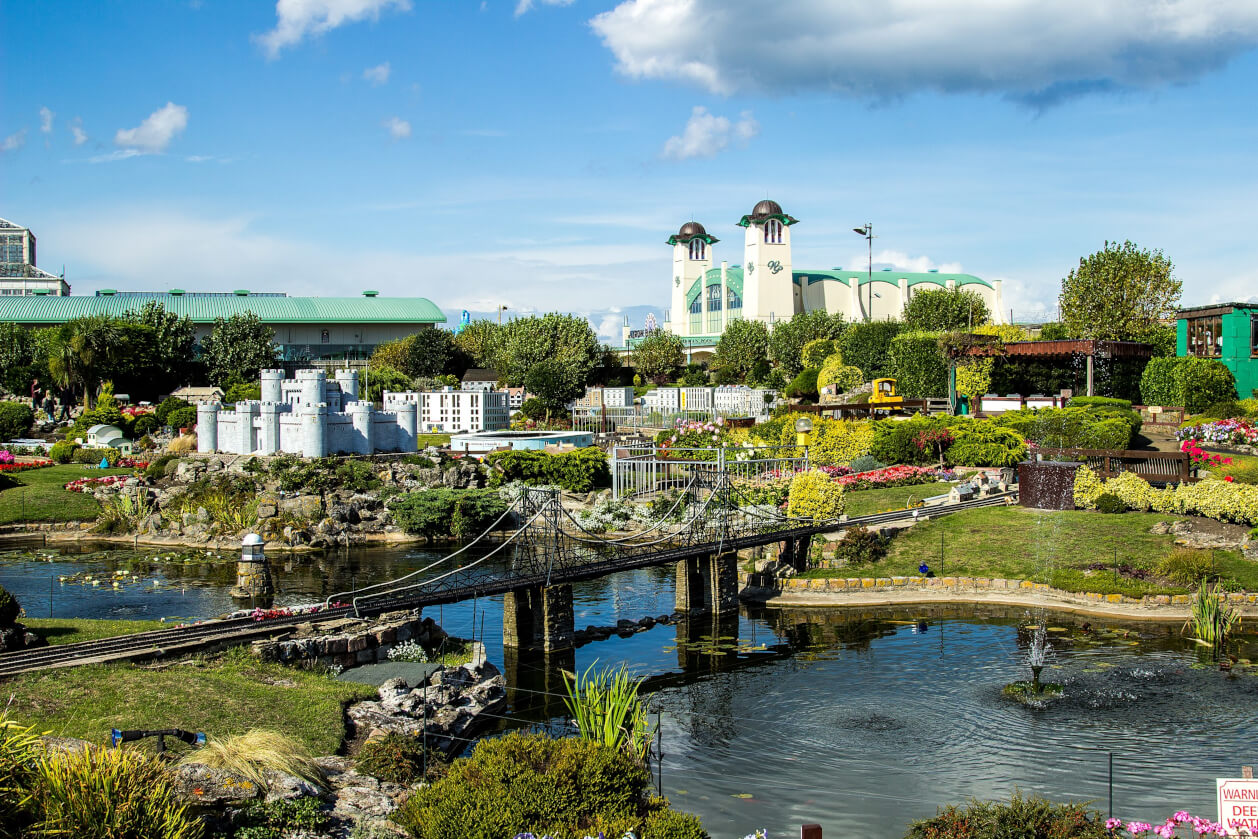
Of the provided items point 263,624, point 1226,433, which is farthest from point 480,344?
point 263,624

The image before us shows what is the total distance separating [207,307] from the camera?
4838 inches

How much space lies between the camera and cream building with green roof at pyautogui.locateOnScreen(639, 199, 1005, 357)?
5177 inches

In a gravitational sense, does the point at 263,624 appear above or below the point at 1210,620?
above

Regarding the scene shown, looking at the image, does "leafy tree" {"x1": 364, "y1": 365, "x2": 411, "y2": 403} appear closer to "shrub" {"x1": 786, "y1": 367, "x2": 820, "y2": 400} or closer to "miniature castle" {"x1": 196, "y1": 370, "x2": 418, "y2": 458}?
"miniature castle" {"x1": 196, "y1": 370, "x2": 418, "y2": 458}

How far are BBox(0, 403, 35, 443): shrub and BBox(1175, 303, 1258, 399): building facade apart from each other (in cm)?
8127

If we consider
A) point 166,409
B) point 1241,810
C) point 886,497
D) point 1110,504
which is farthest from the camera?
point 166,409

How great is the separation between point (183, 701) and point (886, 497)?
35548 millimetres

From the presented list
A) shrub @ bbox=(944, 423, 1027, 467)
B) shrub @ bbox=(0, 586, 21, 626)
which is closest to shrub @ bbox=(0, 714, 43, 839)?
shrub @ bbox=(0, 586, 21, 626)

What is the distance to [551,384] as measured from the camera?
87188 millimetres

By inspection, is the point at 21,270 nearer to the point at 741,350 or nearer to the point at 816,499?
the point at 741,350

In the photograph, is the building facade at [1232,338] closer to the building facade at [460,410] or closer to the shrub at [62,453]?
the building facade at [460,410]

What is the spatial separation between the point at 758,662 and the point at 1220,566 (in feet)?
54.5

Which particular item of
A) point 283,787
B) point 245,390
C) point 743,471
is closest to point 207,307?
point 245,390

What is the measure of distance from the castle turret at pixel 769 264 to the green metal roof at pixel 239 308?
39.1 metres
